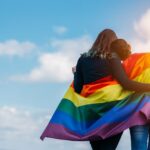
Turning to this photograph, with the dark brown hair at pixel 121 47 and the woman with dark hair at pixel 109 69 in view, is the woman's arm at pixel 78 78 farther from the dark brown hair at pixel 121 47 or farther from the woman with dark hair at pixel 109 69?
the dark brown hair at pixel 121 47

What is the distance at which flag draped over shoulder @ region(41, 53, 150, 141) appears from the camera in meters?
7.10

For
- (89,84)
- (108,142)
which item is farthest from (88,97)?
(108,142)

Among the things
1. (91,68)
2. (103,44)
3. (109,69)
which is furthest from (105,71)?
(103,44)

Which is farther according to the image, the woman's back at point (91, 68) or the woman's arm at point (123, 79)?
the woman's back at point (91, 68)

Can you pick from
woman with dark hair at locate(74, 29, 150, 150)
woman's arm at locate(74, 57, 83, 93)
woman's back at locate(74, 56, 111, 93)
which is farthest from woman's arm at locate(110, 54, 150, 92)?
woman's arm at locate(74, 57, 83, 93)

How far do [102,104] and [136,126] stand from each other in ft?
1.69

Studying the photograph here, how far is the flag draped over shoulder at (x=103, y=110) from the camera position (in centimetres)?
710

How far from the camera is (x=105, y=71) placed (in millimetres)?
7184

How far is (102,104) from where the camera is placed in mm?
7223

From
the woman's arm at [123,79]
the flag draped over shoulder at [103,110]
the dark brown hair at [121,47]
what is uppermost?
the dark brown hair at [121,47]

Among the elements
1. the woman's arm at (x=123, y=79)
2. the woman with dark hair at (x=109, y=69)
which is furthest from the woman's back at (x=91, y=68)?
the woman's arm at (x=123, y=79)

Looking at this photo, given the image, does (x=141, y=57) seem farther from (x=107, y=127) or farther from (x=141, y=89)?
(x=107, y=127)

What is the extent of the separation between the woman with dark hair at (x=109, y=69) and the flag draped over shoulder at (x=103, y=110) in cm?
9

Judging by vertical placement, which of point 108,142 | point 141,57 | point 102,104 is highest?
point 141,57
